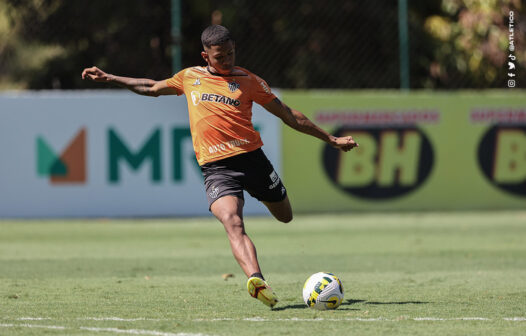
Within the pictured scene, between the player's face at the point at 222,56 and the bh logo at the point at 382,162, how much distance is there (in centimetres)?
931

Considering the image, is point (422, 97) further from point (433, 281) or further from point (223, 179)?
point (223, 179)

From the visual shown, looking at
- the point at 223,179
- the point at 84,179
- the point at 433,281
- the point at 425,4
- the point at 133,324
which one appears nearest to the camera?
the point at 133,324

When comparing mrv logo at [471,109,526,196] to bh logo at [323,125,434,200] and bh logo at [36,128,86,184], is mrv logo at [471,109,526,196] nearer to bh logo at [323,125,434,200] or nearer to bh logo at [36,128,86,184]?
bh logo at [323,125,434,200]

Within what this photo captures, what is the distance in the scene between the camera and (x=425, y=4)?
747 inches

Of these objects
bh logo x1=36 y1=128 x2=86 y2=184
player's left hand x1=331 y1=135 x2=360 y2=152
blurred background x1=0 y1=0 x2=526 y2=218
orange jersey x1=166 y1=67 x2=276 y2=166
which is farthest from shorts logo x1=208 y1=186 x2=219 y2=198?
bh logo x1=36 y1=128 x2=86 y2=184

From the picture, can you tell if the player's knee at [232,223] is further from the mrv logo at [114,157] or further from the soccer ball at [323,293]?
the mrv logo at [114,157]

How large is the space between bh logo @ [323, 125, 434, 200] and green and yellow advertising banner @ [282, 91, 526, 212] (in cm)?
2

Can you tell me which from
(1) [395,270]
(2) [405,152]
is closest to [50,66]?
(2) [405,152]

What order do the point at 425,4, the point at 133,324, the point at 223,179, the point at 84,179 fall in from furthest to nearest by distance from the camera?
the point at 425,4
the point at 84,179
the point at 223,179
the point at 133,324

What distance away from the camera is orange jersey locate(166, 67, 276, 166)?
23.8 feet

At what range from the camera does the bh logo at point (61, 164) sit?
15664 mm

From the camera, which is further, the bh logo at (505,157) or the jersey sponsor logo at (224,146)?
the bh logo at (505,157)

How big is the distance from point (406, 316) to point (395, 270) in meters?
3.13

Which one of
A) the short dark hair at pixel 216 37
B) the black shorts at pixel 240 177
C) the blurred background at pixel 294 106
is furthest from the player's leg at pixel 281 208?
the blurred background at pixel 294 106
